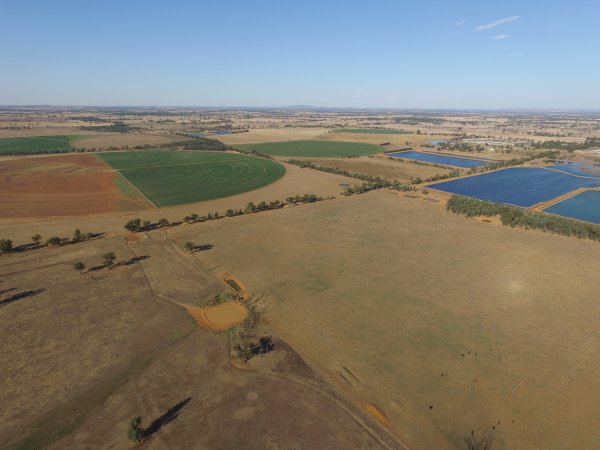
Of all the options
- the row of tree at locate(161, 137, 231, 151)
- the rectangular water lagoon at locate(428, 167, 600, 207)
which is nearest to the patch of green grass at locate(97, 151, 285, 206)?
the row of tree at locate(161, 137, 231, 151)

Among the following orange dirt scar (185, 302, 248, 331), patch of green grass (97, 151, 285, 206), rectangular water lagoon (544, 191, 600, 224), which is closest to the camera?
orange dirt scar (185, 302, 248, 331)

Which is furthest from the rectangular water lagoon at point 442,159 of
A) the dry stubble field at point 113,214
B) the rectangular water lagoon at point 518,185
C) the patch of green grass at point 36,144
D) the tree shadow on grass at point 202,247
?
the patch of green grass at point 36,144

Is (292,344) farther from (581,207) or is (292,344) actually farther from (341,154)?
(341,154)

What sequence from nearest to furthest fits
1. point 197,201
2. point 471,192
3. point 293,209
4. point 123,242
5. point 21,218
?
point 123,242 < point 21,218 < point 293,209 < point 197,201 < point 471,192

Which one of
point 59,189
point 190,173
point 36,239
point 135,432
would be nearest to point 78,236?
point 36,239

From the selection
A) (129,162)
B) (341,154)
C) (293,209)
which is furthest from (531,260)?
(129,162)

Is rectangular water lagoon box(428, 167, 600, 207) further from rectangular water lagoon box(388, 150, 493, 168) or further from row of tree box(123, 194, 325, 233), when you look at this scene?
row of tree box(123, 194, 325, 233)

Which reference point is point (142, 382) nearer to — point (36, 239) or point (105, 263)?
point (105, 263)
